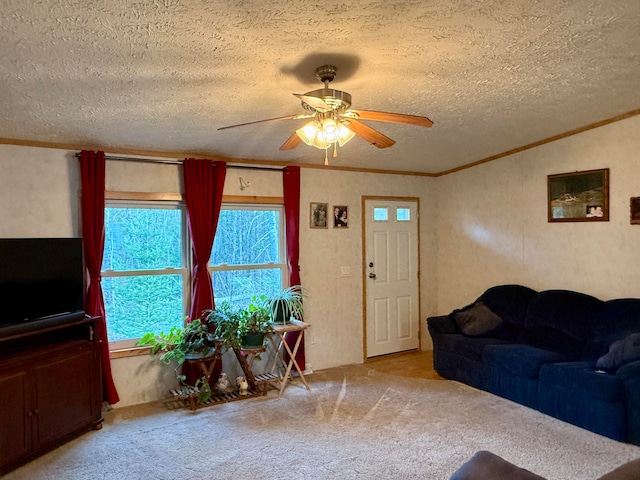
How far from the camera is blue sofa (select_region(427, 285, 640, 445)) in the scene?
10.7 feet

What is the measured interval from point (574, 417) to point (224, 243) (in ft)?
11.1

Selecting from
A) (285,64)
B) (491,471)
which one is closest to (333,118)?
(285,64)

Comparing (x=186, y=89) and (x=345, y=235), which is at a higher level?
(x=186, y=89)

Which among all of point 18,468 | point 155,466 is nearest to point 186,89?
point 155,466

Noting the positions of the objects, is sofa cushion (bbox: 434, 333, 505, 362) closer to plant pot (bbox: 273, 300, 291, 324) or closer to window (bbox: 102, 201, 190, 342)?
plant pot (bbox: 273, 300, 291, 324)

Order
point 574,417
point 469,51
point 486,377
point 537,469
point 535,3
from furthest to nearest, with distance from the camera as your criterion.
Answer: point 486,377 < point 574,417 < point 537,469 < point 469,51 < point 535,3

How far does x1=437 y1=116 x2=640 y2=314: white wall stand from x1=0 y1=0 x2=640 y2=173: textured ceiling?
45 cm

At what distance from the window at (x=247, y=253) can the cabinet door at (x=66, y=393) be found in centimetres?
134

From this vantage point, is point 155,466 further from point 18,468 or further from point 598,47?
point 598,47

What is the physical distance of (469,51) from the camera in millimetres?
2592

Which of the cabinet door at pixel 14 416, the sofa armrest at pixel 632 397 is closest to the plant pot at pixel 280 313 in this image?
the cabinet door at pixel 14 416

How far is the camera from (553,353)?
3941 millimetres

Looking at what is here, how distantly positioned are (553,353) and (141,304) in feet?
12.2

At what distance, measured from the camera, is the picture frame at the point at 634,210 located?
12.7ft
